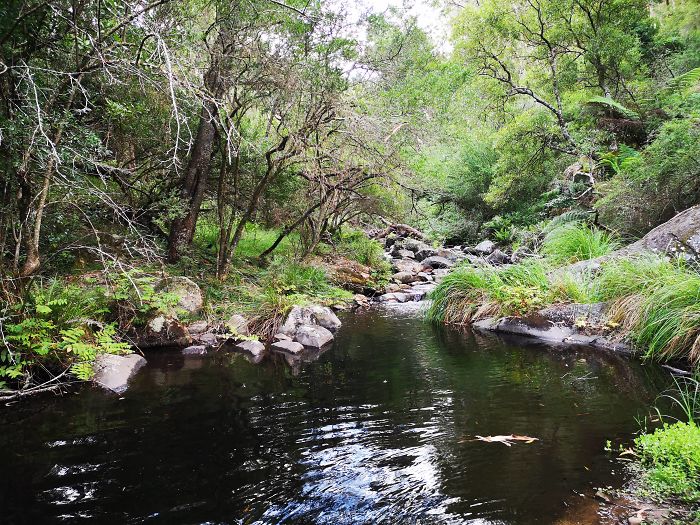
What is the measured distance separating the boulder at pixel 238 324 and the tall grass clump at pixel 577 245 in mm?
6392

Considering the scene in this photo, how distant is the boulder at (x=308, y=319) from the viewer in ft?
25.8

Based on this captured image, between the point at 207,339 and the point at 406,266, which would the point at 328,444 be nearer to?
the point at 207,339

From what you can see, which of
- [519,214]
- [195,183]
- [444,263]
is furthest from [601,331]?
[519,214]

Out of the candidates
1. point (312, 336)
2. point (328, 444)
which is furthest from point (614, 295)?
point (328, 444)

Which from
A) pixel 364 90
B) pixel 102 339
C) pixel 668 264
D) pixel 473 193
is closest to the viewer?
pixel 102 339

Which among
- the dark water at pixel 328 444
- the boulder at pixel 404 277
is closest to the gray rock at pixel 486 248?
the boulder at pixel 404 277

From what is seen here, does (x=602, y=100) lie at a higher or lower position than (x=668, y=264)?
higher

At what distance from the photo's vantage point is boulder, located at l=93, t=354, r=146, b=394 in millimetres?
5258

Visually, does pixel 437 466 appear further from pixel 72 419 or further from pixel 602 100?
pixel 602 100

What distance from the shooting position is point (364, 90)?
34.6 ft

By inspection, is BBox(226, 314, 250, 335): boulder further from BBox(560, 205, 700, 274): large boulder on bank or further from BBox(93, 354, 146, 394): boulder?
BBox(560, 205, 700, 274): large boulder on bank

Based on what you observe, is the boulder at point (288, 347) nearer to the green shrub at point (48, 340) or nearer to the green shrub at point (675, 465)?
the green shrub at point (48, 340)

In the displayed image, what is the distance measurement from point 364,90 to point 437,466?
9.22 meters

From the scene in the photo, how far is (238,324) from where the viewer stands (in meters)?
7.88
